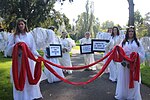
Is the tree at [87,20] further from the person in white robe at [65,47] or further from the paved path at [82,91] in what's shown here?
the paved path at [82,91]

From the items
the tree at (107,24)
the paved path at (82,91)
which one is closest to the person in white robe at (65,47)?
the paved path at (82,91)

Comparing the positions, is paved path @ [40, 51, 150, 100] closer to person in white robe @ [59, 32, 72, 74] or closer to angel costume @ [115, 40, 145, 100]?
angel costume @ [115, 40, 145, 100]

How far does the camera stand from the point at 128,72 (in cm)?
875

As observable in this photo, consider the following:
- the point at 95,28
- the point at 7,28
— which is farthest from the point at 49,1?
the point at 95,28

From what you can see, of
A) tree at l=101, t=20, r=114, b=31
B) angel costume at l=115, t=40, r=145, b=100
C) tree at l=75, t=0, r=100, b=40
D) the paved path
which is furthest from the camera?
tree at l=101, t=20, r=114, b=31

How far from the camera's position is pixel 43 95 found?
9.50m

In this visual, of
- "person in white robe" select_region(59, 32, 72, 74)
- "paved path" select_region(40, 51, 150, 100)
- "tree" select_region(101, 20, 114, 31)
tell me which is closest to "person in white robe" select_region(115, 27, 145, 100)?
"paved path" select_region(40, 51, 150, 100)

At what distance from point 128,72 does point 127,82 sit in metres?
0.30

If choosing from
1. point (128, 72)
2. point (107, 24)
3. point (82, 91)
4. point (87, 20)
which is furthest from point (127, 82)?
point (107, 24)

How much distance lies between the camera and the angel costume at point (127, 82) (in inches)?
336

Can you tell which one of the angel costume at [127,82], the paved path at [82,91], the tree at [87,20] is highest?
the tree at [87,20]

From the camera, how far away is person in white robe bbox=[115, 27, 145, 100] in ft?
28.0

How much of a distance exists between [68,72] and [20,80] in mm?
6938

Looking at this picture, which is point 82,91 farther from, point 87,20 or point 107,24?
point 107,24
